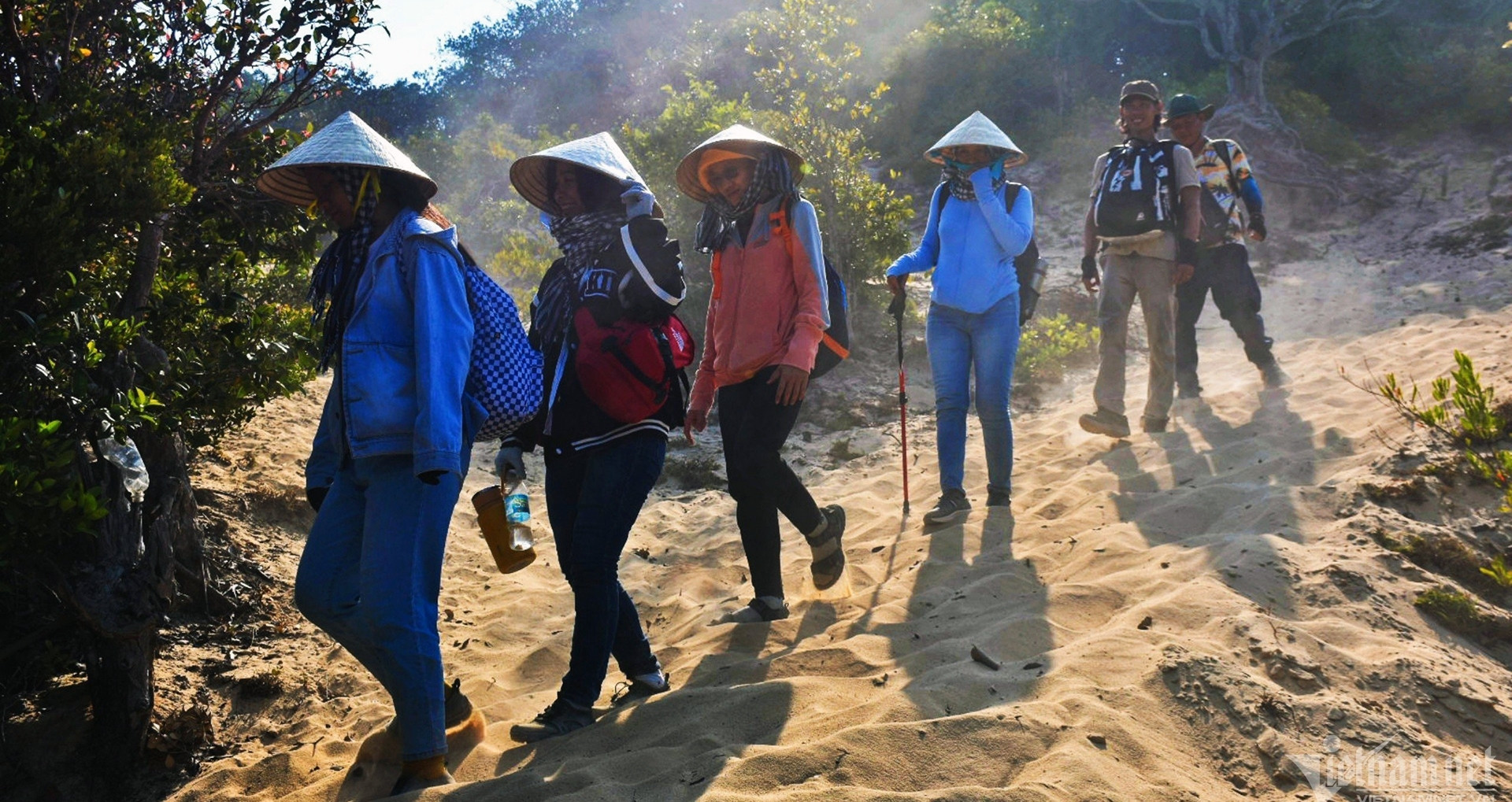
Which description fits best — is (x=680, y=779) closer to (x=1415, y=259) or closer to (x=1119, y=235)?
(x=1119, y=235)

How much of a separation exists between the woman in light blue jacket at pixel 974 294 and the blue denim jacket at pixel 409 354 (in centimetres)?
293

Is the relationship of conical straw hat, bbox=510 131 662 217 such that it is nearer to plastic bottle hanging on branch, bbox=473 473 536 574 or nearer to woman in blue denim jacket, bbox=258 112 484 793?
woman in blue denim jacket, bbox=258 112 484 793

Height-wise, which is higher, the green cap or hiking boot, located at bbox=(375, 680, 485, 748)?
the green cap

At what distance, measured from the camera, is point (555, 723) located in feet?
11.1

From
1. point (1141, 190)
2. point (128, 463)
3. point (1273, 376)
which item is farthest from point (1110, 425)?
point (128, 463)

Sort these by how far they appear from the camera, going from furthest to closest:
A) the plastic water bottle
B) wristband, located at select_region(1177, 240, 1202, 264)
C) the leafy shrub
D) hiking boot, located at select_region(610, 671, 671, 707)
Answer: the leafy shrub < wristband, located at select_region(1177, 240, 1202, 264) < hiking boot, located at select_region(610, 671, 671, 707) < the plastic water bottle

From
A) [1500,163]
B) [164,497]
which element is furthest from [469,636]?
[1500,163]

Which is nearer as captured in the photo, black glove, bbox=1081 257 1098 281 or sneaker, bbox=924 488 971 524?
sneaker, bbox=924 488 971 524

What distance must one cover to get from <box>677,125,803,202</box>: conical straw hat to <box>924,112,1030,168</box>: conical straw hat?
131 centimetres

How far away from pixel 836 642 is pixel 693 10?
3554 cm

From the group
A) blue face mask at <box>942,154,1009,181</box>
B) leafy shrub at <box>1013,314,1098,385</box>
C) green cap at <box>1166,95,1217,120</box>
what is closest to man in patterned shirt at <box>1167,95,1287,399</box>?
green cap at <box>1166,95,1217,120</box>

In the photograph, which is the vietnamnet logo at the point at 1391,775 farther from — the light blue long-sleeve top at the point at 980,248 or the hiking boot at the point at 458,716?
the light blue long-sleeve top at the point at 980,248

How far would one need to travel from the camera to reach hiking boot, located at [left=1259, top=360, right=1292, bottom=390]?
732 cm

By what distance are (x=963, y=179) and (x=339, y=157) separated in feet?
11.0
